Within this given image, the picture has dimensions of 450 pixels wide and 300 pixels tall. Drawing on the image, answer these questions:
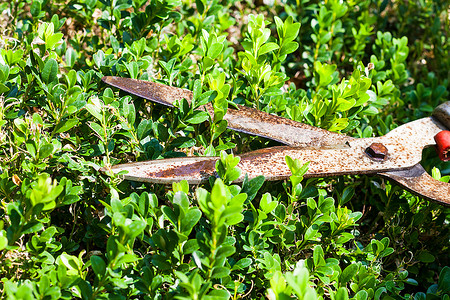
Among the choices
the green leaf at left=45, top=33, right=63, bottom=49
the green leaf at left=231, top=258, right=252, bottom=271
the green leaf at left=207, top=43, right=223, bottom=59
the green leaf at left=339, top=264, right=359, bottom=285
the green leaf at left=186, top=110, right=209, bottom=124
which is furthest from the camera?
the green leaf at left=207, top=43, right=223, bottom=59

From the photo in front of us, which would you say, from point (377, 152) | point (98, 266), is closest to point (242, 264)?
point (98, 266)

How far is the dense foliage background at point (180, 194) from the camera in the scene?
1584 millimetres

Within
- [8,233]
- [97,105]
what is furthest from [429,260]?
[8,233]

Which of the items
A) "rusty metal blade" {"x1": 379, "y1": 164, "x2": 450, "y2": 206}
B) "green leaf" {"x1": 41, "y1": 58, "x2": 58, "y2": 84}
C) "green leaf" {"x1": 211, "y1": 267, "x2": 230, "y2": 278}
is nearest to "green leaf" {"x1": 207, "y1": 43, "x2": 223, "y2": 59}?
"green leaf" {"x1": 41, "y1": 58, "x2": 58, "y2": 84}

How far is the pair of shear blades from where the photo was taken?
1.94m

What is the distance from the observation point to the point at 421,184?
2.05m

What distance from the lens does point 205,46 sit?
2293 millimetres

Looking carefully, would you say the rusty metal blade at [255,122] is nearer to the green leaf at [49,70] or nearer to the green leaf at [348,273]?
the green leaf at [49,70]

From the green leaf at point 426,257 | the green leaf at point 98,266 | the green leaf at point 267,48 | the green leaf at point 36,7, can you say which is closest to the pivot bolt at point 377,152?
the green leaf at point 426,257

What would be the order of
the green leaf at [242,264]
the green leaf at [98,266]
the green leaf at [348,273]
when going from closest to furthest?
the green leaf at [98,266] < the green leaf at [242,264] < the green leaf at [348,273]

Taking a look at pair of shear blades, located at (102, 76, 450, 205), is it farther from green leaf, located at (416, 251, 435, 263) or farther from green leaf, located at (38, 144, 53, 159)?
green leaf, located at (38, 144, 53, 159)

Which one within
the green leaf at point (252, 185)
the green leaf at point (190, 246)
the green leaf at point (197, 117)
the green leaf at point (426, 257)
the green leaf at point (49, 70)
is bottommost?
the green leaf at point (426, 257)

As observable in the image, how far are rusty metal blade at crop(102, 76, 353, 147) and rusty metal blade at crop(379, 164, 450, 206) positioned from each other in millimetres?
252

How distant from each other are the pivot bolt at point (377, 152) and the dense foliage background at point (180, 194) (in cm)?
17
